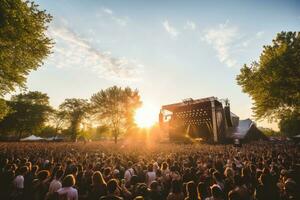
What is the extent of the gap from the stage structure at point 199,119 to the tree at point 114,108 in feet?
34.1

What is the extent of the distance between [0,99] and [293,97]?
2678 centimetres

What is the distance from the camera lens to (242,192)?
474 cm

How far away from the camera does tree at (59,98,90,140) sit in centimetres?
6862

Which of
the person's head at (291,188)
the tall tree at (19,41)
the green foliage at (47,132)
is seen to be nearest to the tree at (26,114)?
the green foliage at (47,132)

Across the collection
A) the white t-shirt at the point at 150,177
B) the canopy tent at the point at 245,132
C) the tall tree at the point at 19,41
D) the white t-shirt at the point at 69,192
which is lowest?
the white t-shirt at the point at 150,177

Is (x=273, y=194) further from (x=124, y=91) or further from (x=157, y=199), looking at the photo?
(x=124, y=91)

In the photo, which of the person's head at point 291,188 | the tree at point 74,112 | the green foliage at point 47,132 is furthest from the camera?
the green foliage at point 47,132

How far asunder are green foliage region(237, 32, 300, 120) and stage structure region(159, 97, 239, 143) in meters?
12.9

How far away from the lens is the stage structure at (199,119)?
119 ft

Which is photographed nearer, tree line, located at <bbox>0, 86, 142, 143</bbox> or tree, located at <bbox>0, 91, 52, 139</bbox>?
tree line, located at <bbox>0, 86, 142, 143</bbox>

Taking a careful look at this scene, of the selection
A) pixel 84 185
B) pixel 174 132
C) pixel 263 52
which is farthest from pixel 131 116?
pixel 84 185

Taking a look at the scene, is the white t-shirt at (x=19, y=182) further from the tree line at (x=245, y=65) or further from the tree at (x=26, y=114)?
the tree at (x=26, y=114)

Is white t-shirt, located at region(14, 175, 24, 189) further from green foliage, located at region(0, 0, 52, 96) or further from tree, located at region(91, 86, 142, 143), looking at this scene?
tree, located at region(91, 86, 142, 143)

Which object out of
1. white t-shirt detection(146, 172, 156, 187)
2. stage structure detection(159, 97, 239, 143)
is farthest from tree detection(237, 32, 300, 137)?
white t-shirt detection(146, 172, 156, 187)
